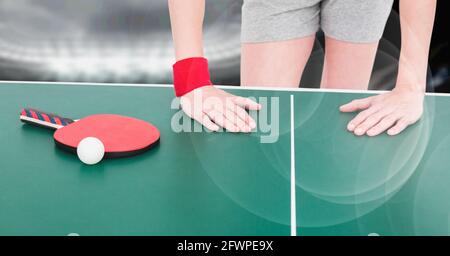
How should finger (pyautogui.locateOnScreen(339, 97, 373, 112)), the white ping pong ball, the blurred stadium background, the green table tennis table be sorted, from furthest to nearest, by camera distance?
the blurred stadium background, finger (pyautogui.locateOnScreen(339, 97, 373, 112)), the white ping pong ball, the green table tennis table

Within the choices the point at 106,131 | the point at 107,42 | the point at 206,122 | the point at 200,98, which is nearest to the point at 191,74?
the point at 200,98

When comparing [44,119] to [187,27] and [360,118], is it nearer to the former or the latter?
[187,27]

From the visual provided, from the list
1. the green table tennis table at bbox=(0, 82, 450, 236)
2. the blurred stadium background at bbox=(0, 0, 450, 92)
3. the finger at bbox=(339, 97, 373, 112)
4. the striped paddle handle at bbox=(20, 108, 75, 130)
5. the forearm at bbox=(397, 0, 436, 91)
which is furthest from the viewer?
the blurred stadium background at bbox=(0, 0, 450, 92)

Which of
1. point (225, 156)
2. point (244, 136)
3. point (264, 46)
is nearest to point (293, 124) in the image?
point (244, 136)

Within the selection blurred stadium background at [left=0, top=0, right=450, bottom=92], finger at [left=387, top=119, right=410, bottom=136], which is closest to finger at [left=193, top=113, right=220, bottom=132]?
finger at [left=387, top=119, right=410, bottom=136]

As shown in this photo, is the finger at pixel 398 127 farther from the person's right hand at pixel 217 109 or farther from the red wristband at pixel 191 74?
the red wristband at pixel 191 74

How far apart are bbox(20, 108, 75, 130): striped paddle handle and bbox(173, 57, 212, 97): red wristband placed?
0.32 m

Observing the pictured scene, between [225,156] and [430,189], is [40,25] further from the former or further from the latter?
[430,189]

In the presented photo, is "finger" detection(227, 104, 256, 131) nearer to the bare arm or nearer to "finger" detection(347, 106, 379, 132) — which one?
the bare arm

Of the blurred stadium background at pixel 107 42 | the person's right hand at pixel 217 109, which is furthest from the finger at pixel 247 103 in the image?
the blurred stadium background at pixel 107 42

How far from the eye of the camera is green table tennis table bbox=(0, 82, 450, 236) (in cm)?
103

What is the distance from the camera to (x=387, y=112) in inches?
60.5

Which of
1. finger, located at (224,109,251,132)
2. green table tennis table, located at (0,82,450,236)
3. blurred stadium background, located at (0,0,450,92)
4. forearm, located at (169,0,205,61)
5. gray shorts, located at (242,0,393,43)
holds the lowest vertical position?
green table tennis table, located at (0,82,450,236)
